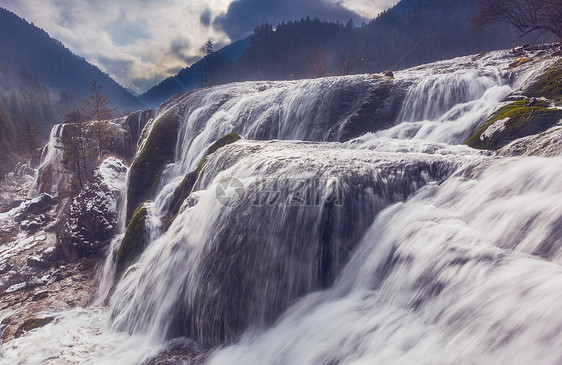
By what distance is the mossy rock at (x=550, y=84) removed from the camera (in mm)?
7832

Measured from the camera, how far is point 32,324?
26.5 ft

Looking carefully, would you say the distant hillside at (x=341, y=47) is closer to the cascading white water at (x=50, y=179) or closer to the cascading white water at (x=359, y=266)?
the cascading white water at (x=50, y=179)

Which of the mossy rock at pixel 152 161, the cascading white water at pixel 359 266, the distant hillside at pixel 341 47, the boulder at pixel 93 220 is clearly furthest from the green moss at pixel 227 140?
the distant hillside at pixel 341 47

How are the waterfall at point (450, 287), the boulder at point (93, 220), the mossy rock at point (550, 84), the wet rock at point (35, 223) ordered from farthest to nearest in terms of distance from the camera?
the wet rock at point (35, 223) < the boulder at point (93, 220) < the mossy rock at point (550, 84) < the waterfall at point (450, 287)

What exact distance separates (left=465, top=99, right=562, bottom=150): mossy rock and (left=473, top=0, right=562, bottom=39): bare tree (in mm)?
11199

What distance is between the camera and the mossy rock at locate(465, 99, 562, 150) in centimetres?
610

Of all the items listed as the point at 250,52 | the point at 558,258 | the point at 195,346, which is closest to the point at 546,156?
the point at 558,258

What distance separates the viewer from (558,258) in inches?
120

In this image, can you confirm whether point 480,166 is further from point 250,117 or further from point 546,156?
point 250,117

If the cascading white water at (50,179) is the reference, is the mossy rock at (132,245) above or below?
below

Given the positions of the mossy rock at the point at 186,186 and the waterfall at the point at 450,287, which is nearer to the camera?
the waterfall at the point at 450,287

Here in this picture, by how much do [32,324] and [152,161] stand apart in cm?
1048

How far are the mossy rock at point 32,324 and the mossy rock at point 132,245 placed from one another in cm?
194

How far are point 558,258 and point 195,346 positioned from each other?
17.7ft
